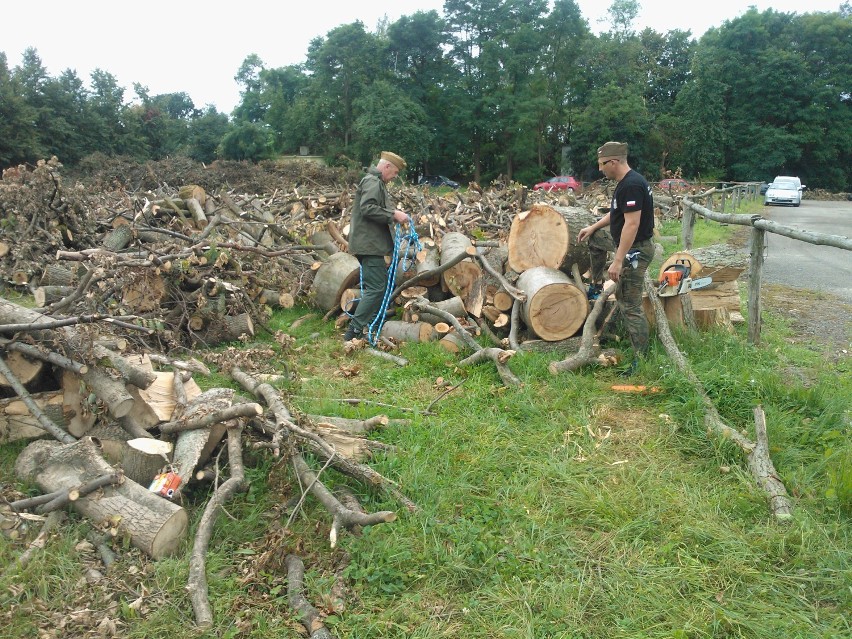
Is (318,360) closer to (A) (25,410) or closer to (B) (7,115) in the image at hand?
(A) (25,410)

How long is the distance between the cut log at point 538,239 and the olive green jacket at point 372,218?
4.56 ft

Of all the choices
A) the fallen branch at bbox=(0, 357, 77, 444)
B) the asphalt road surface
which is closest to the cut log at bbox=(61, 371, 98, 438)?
the fallen branch at bbox=(0, 357, 77, 444)

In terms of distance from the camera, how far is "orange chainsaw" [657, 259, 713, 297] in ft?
18.0

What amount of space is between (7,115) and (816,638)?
125 ft

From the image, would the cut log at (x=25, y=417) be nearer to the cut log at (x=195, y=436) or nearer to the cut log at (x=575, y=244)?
the cut log at (x=195, y=436)

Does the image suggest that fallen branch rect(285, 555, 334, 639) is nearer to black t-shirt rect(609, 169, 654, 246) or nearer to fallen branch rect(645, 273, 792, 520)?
fallen branch rect(645, 273, 792, 520)

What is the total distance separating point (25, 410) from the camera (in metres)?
3.96

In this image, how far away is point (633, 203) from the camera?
4.89m

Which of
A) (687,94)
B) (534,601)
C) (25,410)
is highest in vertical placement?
(687,94)

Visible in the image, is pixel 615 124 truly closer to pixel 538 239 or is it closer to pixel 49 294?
pixel 538 239

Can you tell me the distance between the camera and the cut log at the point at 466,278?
6664mm

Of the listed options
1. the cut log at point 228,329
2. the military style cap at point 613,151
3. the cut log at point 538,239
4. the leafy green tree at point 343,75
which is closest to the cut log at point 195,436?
the cut log at point 228,329

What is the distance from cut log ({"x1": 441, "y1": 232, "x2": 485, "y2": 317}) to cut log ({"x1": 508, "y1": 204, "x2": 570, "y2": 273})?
1.46 ft

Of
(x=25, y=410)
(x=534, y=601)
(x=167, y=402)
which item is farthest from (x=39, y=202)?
(x=534, y=601)
